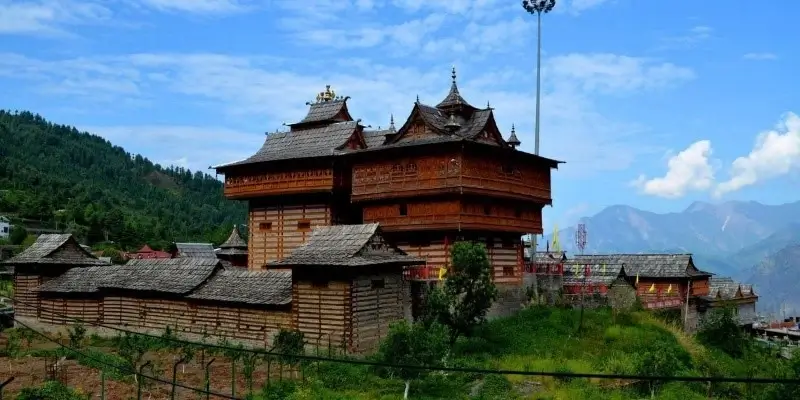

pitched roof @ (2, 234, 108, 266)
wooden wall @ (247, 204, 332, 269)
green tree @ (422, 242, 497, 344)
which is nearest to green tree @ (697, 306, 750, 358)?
green tree @ (422, 242, 497, 344)

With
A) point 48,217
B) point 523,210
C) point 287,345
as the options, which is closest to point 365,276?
point 287,345

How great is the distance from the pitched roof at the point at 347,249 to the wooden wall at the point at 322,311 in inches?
36.1

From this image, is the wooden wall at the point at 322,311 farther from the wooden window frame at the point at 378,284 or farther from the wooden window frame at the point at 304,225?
the wooden window frame at the point at 304,225

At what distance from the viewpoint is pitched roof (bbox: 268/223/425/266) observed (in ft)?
81.1

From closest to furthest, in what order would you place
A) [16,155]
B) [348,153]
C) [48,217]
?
[348,153], [48,217], [16,155]

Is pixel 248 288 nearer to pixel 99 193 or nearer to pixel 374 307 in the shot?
pixel 374 307

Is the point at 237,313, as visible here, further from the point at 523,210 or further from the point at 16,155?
the point at 16,155

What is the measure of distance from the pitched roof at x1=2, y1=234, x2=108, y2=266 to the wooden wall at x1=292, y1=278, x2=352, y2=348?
1799cm

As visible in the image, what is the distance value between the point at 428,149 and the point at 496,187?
10.6 ft

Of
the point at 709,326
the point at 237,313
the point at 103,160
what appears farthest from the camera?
the point at 103,160

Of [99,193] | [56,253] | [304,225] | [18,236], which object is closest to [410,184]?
[304,225]

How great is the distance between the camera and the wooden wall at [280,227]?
34250 millimetres

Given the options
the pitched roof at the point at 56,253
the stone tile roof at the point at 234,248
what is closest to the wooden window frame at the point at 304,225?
the pitched roof at the point at 56,253

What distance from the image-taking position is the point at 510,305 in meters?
30.4
